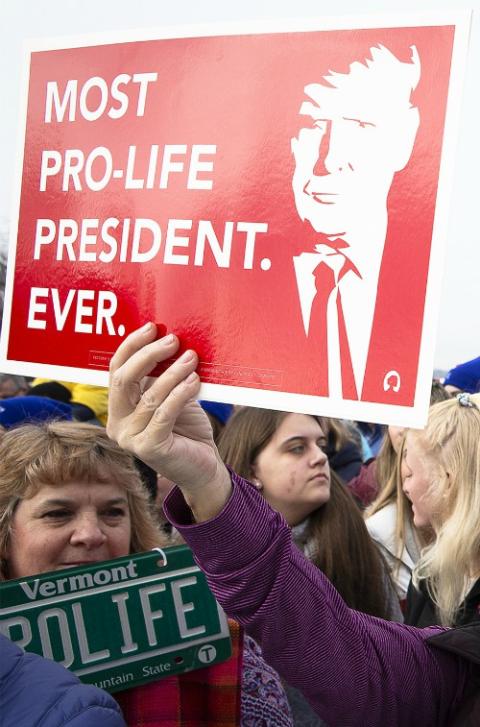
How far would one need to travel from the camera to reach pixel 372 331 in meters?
1.24

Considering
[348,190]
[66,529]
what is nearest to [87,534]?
[66,529]

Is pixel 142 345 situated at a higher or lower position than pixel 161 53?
lower

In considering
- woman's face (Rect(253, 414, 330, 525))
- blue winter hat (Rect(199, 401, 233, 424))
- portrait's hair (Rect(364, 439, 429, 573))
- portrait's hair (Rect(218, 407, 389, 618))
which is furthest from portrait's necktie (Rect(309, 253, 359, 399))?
blue winter hat (Rect(199, 401, 233, 424))

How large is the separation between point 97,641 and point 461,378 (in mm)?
3007

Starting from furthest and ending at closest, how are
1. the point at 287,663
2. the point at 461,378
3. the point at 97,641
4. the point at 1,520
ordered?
1. the point at 461,378
2. the point at 1,520
3. the point at 97,641
4. the point at 287,663

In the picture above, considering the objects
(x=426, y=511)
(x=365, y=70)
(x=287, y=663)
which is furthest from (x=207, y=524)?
(x=426, y=511)

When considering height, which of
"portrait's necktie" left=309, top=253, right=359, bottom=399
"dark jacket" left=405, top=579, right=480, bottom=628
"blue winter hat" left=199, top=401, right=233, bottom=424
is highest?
"portrait's necktie" left=309, top=253, right=359, bottom=399

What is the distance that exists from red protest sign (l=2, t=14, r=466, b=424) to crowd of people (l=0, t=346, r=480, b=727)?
11cm

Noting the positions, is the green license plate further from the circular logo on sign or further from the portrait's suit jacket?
the portrait's suit jacket

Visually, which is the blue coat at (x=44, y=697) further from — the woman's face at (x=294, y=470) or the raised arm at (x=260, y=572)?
the woman's face at (x=294, y=470)

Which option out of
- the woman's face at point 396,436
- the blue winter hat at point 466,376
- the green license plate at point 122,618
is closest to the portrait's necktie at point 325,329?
the green license plate at point 122,618

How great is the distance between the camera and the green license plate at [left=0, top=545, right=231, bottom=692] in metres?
1.57

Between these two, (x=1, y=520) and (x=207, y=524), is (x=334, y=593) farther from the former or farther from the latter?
(x=1, y=520)

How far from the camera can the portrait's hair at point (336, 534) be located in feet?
9.22
